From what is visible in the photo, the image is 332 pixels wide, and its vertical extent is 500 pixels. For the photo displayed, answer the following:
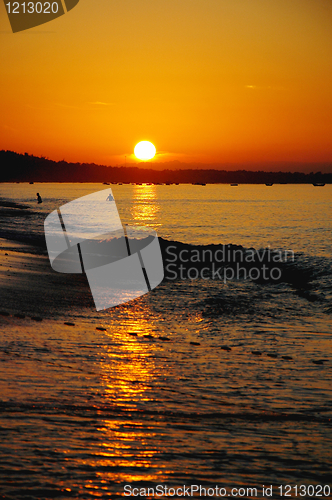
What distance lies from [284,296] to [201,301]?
3.36 meters

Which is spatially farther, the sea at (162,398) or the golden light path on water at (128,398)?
the golden light path on water at (128,398)

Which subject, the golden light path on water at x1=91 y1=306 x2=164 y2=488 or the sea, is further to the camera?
the golden light path on water at x1=91 y1=306 x2=164 y2=488

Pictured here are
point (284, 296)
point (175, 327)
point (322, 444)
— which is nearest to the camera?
point (322, 444)

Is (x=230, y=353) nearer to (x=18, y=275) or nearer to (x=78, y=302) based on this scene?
(x=78, y=302)

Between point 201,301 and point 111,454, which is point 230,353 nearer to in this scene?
point 111,454

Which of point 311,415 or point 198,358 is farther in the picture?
point 198,358

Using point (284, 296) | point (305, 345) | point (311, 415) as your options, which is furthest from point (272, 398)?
point (284, 296)

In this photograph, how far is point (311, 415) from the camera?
6203 mm

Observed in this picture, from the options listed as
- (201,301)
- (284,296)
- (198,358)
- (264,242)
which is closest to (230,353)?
(198,358)

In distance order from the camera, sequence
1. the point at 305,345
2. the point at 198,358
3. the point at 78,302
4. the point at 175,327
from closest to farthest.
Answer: the point at 198,358, the point at 305,345, the point at 175,327, the point at 78,302

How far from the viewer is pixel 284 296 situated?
53.8 feet

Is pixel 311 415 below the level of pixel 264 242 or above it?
below

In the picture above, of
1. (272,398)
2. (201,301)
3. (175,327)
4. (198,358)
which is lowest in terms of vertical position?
(272,398)

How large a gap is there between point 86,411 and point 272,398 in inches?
104
